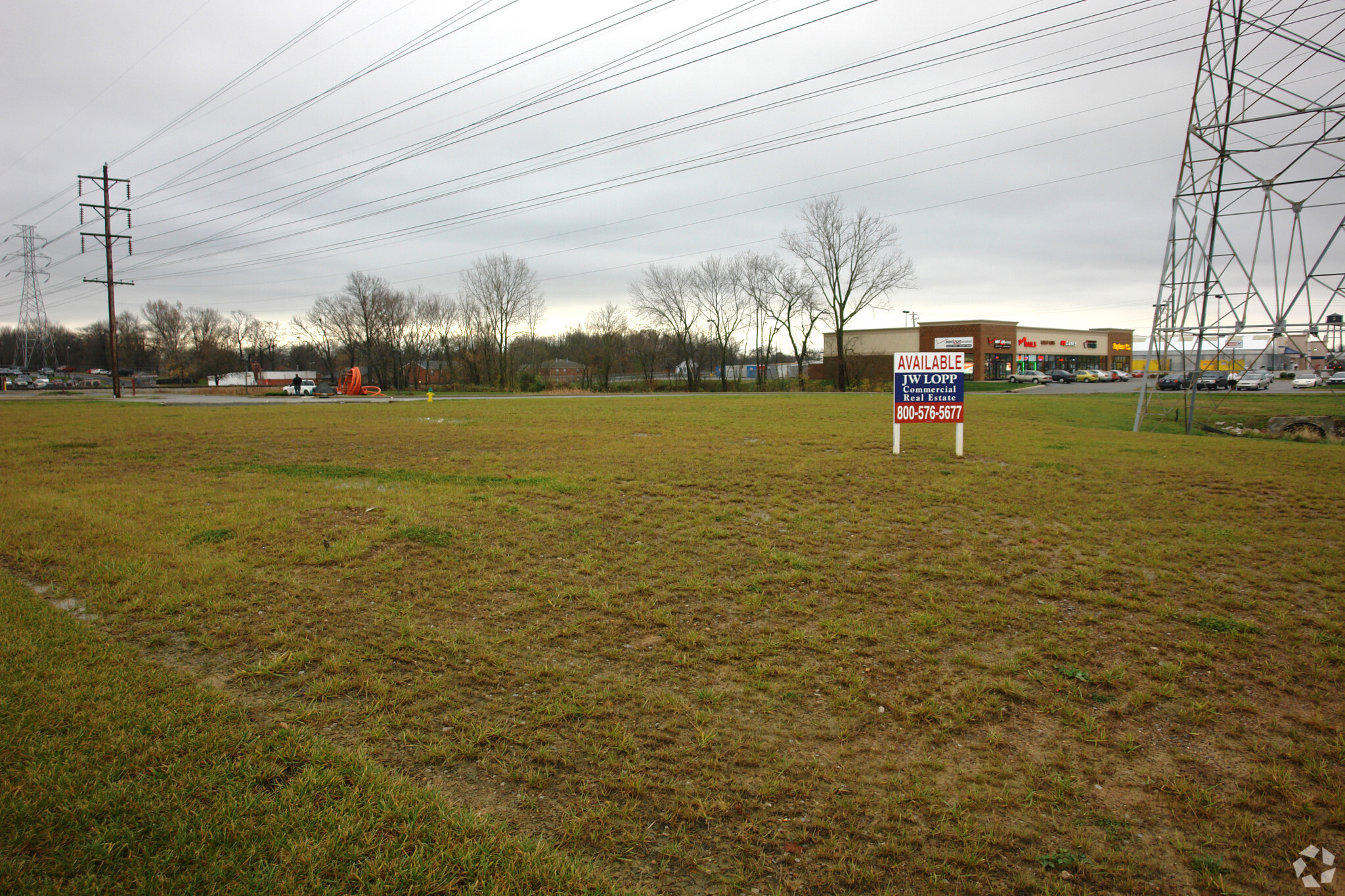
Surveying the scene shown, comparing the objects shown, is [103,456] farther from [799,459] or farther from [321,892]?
[321,892]

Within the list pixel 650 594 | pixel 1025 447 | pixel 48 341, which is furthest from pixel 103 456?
pixel 48 341

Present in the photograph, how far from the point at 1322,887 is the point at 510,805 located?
343cm

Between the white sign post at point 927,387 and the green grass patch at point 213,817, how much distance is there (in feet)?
39.2

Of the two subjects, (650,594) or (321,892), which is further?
(650,594)

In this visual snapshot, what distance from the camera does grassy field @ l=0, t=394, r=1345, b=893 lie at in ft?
9.74

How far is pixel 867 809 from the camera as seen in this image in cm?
308

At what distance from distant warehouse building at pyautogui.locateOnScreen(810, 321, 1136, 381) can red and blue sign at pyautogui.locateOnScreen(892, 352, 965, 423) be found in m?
47.8

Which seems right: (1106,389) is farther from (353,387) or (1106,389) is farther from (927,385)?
(353,387)

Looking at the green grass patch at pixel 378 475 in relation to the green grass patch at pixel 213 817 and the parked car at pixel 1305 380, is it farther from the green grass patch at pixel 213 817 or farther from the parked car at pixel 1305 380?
the parked car at pixel 1305 380

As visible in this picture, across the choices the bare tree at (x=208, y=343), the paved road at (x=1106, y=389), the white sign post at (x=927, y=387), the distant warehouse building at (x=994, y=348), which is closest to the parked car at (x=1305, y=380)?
the paved road at (x=1106, y=389)

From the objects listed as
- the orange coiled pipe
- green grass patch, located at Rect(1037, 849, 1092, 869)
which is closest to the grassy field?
green grass patch, located at Rect(1037, 849, 1092, 869)

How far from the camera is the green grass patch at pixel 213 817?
2.52 metres

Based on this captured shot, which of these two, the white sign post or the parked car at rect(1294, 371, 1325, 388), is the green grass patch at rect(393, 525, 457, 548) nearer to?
the white sign post

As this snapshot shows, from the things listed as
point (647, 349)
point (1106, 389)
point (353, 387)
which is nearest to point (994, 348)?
point (1106, 389)
